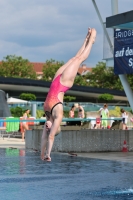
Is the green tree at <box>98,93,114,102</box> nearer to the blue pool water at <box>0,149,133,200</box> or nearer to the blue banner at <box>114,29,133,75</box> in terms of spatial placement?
the blue banner at <box>114,29,133,75</box>

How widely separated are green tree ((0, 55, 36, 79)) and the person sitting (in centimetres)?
11365

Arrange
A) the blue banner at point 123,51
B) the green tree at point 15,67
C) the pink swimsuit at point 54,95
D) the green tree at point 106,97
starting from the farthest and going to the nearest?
the green tree at point 15,67
the green tree at point 106,97
the blue banner at point 123,51
the pink swimsuit at point 54,95

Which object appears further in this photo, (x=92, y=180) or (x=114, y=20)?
(x=114, y=20)

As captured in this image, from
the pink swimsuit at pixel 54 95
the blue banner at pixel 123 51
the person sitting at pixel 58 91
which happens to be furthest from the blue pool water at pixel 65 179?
the blue banner at pixel 123 51

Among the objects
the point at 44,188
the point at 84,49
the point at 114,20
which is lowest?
the point at 44,188

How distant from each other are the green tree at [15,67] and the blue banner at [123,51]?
10195 centimetres

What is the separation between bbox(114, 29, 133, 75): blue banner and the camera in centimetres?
1864

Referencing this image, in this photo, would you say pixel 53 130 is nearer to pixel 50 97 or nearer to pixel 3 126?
pixel 50 97

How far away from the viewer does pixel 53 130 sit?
23.5 feet

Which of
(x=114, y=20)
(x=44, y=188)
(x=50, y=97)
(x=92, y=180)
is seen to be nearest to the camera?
(x=50, y=97)

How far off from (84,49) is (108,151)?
12523mm

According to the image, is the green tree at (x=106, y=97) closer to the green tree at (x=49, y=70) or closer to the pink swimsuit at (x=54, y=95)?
the green tree at (x=49, y=70)

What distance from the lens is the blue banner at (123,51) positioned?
18641mm

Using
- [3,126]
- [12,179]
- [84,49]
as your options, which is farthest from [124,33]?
[3,126]
